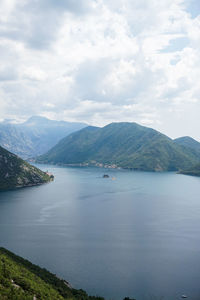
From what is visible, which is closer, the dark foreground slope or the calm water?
the dark foreground slope

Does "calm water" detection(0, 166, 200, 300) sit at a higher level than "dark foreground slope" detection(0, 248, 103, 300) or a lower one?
lower

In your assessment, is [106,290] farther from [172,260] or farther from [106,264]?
[172,260]

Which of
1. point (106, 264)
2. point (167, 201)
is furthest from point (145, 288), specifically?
point (167, 201)

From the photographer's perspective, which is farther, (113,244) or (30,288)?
(113,244)

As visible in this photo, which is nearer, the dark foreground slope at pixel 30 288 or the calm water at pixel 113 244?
the dark foreground slope at pixel 30 288

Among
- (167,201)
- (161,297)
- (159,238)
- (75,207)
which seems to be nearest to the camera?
(161,297)

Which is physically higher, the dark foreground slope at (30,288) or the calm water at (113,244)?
the dark foreground slope at (30,288)

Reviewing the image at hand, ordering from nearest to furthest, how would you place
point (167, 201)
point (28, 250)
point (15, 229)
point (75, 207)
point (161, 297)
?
point (161, 297) → point (28, 250) → point (15, 229) → point (75, 207) → point (167, 201)

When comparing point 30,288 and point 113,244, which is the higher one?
point 30,288
